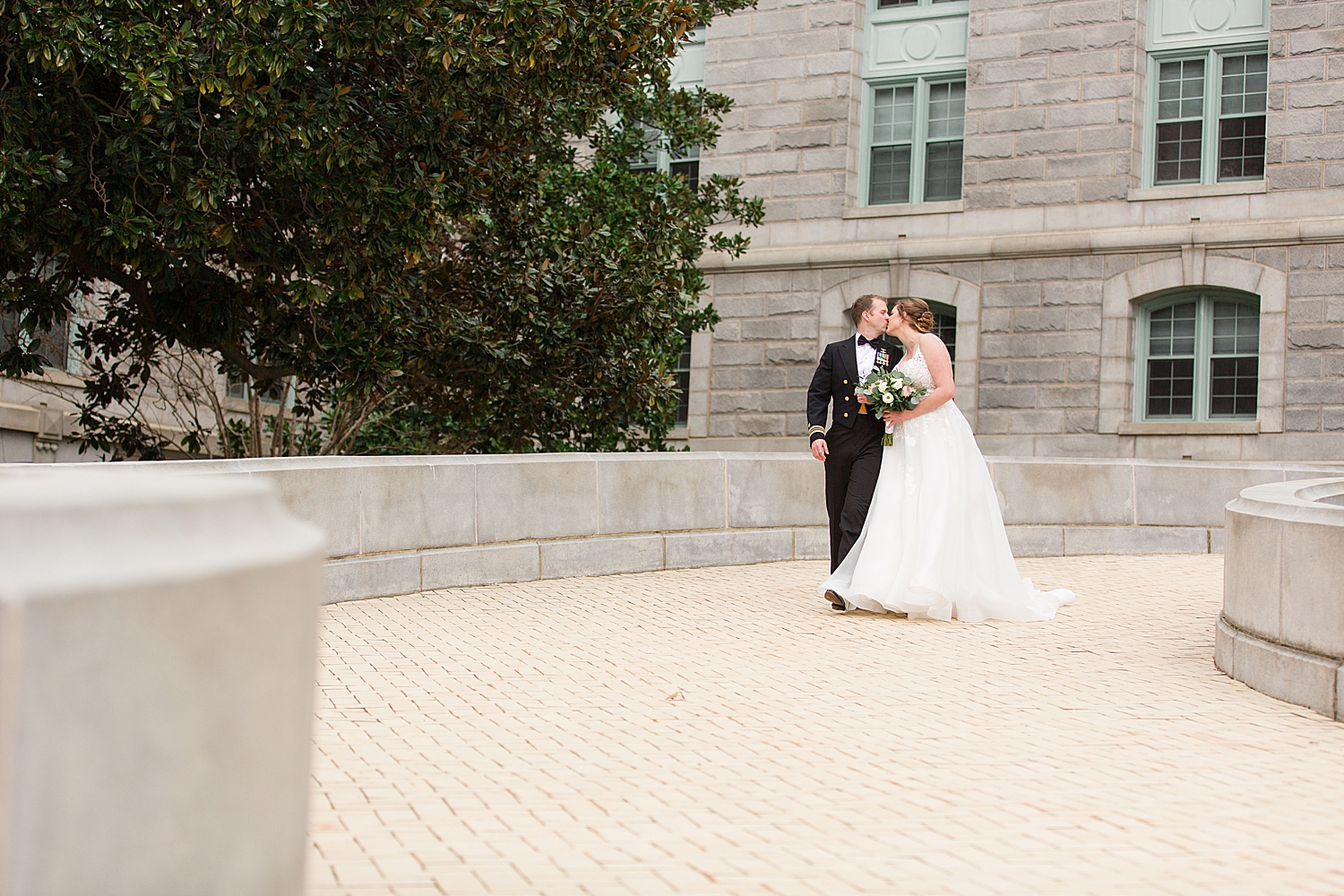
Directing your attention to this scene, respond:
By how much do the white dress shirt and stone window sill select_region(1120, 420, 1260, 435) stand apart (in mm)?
10320

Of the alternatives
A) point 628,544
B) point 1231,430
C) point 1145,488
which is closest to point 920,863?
point 628,544

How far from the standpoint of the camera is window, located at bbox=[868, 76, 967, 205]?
2091cm

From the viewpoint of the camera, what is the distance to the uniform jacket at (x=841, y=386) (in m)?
9.52

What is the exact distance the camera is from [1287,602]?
6430 millimetres

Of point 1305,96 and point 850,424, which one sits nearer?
point 850,424

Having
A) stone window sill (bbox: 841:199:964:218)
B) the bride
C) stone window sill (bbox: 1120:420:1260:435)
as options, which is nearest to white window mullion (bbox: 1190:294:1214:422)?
stone window sill (bbox: 1120:420:1260:435)

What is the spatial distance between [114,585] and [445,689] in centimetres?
415

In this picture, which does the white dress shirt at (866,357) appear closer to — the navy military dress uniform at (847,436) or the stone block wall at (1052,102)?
the navy military dress uniform at (847,436)

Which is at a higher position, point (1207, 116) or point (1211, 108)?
point (1211, 108)

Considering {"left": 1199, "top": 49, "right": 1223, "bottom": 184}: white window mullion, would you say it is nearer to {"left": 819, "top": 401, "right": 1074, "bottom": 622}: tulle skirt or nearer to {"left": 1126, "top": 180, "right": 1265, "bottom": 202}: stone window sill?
{"left": 1126, "top": 180, "right": 1265, "bottom": 202}: stone window sill

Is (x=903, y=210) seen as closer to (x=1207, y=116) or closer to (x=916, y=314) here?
(x=1207, y=116)

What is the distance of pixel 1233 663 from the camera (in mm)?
7039

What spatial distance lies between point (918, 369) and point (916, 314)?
0.38m

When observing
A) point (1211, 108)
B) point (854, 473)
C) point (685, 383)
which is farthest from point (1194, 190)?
point (854, 473)
